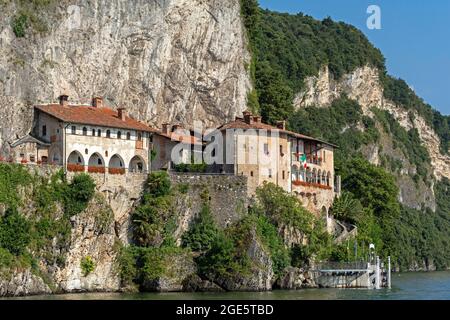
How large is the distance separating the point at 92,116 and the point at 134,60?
32.9ft

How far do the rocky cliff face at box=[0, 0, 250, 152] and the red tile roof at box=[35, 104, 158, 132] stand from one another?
1.68 m

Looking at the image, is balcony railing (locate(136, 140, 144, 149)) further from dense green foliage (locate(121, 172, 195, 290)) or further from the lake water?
the lake water

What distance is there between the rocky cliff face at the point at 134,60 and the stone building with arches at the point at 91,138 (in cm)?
161

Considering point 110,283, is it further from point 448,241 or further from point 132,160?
point 448,241

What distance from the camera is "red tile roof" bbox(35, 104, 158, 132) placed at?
71.9 metres

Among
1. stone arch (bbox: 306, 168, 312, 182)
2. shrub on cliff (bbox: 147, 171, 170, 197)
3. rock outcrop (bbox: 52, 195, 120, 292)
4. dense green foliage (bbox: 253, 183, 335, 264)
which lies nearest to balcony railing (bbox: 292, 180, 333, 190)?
stone arch (bbox: 306, 168, 312, 182)

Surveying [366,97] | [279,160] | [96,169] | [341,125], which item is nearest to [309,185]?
[279,160]

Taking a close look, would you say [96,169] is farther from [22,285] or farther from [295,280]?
[295,280]

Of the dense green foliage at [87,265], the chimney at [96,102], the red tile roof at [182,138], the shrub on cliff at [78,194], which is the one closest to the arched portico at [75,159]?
the shrub on cliff at [78,194]

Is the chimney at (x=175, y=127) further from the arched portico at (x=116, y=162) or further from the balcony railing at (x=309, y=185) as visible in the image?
the balcony railing at (x=309, y=185)

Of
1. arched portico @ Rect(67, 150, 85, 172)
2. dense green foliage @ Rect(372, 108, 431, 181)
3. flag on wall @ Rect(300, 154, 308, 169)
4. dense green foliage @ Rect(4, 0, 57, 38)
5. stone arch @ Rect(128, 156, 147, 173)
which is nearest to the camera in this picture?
arched portico @ Rect(67, 150, 85, 172)

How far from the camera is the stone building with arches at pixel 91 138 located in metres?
71.4

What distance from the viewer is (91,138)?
73.5 m
